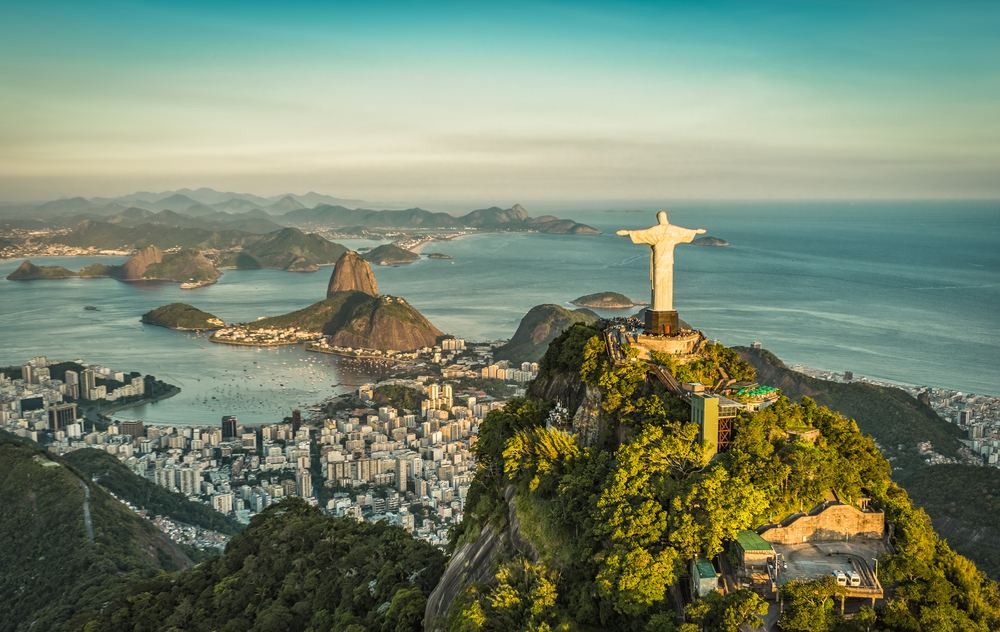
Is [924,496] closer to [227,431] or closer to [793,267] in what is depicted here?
[227,431]

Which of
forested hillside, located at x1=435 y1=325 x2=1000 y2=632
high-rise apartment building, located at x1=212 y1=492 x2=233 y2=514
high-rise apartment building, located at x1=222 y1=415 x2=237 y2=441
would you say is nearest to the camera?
forested hillside, located at x1=435 y1=325 x2=1000 y2=632

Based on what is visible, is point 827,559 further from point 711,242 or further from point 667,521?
point 711,242

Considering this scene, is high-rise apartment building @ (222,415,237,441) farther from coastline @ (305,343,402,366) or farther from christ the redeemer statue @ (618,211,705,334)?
christ the redeemer statue @ (618,211,705,334)

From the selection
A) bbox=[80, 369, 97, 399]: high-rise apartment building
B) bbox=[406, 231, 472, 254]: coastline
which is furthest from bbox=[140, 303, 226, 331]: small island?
bbox=[406, 231, 472, 254]: coastline

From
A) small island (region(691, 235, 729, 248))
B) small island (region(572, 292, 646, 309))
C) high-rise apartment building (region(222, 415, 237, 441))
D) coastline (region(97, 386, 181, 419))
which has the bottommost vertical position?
coastline (region(97, 386, 181, 419))

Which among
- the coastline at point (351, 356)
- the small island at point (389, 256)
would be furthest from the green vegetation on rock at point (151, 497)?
the small island at point (389, 256)

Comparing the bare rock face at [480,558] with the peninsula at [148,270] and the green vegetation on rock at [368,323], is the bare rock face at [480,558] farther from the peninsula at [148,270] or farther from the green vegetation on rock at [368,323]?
the peninsula at [148,270]

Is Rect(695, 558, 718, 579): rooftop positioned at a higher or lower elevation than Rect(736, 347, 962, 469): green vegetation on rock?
higher
